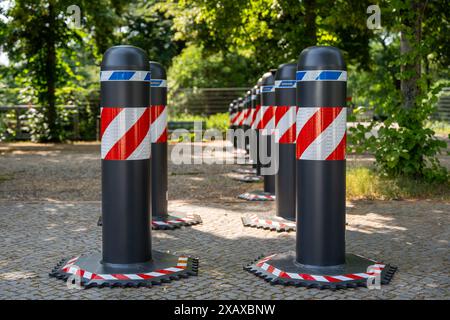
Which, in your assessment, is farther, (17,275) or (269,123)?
(269,123)

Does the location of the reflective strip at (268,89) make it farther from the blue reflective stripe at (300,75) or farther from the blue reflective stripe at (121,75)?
the blue reflective stripe at (121,75)

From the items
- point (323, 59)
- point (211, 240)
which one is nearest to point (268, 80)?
point (211, 240)

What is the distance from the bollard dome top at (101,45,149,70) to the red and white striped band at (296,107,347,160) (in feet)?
4.38

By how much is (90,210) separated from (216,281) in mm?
3833

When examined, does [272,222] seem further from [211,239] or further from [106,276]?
[106,276]

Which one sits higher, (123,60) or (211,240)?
(123,60)

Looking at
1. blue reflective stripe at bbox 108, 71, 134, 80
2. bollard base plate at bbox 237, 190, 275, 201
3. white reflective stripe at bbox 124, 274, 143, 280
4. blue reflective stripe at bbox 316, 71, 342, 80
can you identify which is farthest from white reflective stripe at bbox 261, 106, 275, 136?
white reflective stripe at bbox 124, 274, 143, 280

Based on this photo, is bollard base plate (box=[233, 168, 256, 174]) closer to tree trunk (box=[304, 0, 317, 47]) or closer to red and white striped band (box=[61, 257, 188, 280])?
tree trunk (box=[304, 0, 317, 47])

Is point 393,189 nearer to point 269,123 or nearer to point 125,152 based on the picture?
point 269,123

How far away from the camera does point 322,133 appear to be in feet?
17.1

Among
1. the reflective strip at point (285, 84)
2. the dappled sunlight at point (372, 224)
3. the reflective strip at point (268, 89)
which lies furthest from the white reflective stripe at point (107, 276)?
the reflective strip at point (268, 89)

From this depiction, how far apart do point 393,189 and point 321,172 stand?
4.59m

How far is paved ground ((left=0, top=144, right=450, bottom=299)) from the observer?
15.9 ft

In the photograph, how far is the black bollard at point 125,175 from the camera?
5.16 metres
